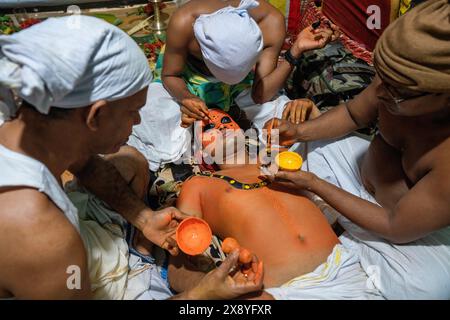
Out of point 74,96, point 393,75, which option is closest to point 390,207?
point 393,75

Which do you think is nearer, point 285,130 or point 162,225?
point 162,225

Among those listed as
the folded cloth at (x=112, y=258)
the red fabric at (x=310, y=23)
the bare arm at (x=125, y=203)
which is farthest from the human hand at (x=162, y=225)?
the red fabric at (x=310, y=23)

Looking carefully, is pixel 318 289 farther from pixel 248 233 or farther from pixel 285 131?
pixel 285 131

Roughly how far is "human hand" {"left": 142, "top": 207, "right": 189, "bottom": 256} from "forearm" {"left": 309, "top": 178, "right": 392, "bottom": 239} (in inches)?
25.0

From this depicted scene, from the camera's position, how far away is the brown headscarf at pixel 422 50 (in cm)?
129

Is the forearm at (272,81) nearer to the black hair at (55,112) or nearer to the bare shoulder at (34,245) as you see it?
the black hair at (55,112)

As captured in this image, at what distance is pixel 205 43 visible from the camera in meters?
2.24

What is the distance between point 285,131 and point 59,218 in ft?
4.53

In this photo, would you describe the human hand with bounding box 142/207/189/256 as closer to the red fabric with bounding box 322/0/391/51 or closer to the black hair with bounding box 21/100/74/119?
the black hair with bounding box 21/100/74/119

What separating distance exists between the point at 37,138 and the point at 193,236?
73 centimetres

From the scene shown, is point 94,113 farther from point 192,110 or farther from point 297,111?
point 297,111

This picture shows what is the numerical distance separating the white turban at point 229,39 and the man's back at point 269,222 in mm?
726

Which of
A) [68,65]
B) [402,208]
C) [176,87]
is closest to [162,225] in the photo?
[68,65]

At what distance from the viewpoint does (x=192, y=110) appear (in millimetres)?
2305
